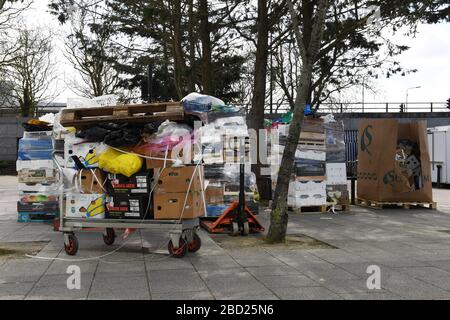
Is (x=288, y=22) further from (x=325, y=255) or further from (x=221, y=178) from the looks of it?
(x=325, y=255)

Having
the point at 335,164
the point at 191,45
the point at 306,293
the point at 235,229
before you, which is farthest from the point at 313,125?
the point at 306,293

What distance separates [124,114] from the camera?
8023 millimetres

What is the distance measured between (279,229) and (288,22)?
12.4 metres

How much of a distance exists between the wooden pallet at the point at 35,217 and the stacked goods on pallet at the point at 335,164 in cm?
733

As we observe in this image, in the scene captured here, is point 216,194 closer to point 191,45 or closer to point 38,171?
point 38,171

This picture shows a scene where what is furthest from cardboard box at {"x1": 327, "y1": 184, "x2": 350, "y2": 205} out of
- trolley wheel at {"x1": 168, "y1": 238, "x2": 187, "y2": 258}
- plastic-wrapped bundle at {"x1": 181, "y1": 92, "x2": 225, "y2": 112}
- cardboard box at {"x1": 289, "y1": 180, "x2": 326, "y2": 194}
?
trolley wheel at {"x1": 168, "y1": 238, "x2": 187, "y2": 258}

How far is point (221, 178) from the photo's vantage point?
39.4 ft

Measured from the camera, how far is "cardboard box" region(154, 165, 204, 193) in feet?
25.6

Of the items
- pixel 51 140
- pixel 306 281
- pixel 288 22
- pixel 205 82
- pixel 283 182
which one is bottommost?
pixel 306 281

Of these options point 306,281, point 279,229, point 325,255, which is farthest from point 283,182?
point 306,281

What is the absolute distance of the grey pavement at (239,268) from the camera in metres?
5.83

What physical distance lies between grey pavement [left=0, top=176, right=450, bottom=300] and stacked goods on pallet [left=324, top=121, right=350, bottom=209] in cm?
351

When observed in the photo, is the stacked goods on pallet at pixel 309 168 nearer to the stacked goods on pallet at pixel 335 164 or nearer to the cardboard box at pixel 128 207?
the stacked goods on pallet at pixel 335 164

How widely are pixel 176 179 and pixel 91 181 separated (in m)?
1.50
